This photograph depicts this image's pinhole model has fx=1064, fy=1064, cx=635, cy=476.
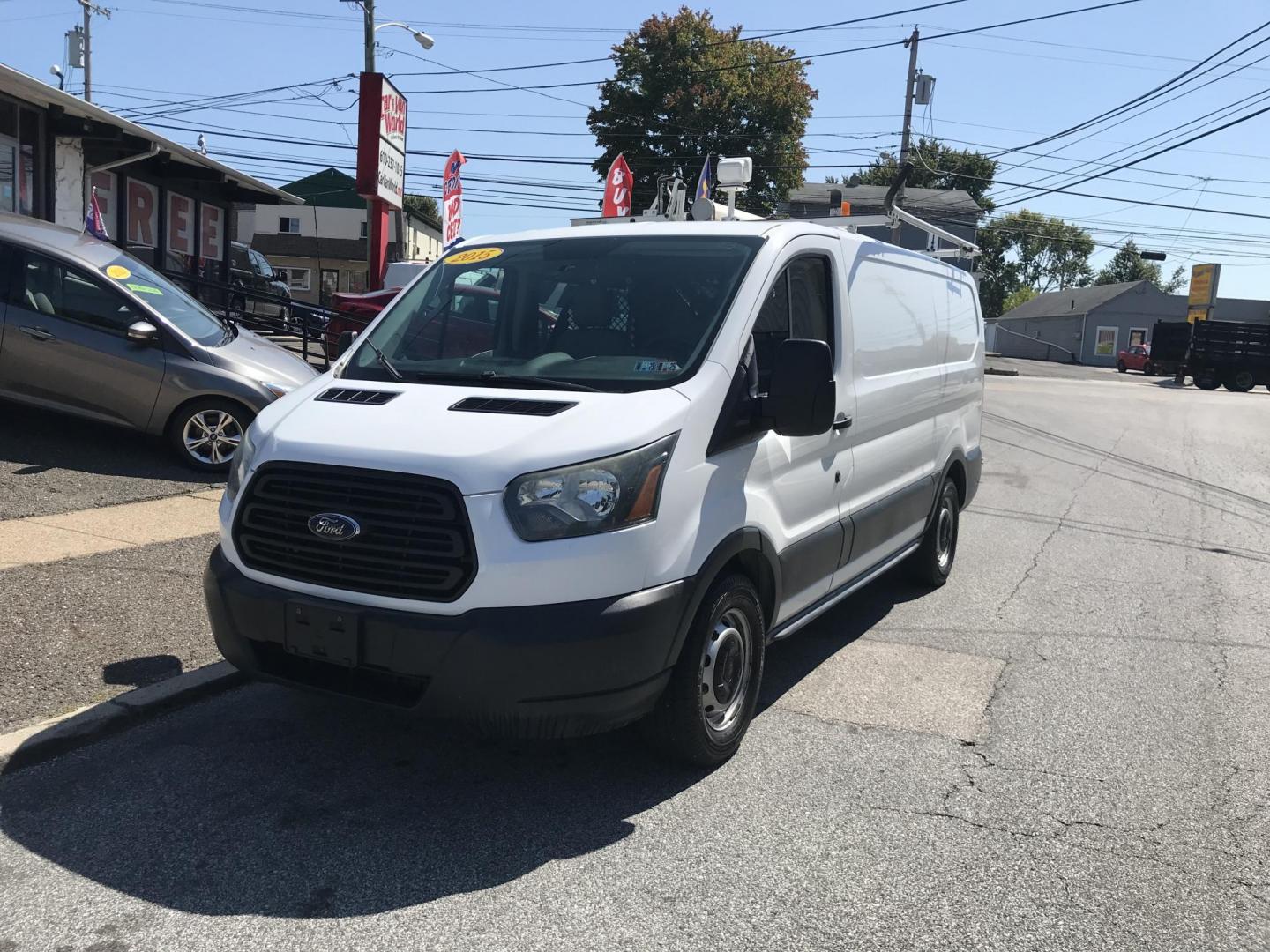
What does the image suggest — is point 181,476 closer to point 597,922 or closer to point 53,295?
point 53,295

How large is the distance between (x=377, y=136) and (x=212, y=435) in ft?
23.3

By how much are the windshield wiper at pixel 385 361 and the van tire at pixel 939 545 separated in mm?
3762

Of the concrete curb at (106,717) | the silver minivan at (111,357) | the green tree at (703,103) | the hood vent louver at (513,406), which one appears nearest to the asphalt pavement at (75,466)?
the silver minivan at (111,357)

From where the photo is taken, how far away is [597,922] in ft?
9.89

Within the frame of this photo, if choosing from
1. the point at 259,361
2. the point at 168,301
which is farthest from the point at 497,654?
the point at 168,301

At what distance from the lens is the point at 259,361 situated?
8.98 meters

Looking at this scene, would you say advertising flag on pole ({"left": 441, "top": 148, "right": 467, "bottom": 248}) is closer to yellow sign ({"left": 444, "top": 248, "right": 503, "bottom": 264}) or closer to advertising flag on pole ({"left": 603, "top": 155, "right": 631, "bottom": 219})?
advertising flag on pole ({"left": 603, "top": 155, "right": 631, "bottom": 219})

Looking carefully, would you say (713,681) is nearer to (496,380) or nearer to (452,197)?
(496,380)

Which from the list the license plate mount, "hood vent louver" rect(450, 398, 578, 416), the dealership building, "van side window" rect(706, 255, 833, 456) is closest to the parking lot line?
the license plate mount

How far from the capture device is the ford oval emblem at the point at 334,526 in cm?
350

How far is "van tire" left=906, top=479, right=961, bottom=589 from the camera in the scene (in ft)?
22.7

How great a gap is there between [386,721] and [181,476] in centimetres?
500

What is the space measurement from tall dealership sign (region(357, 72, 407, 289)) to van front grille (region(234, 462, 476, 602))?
38.8 feet

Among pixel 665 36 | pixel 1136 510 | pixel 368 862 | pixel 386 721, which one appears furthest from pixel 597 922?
pixel 665 36
